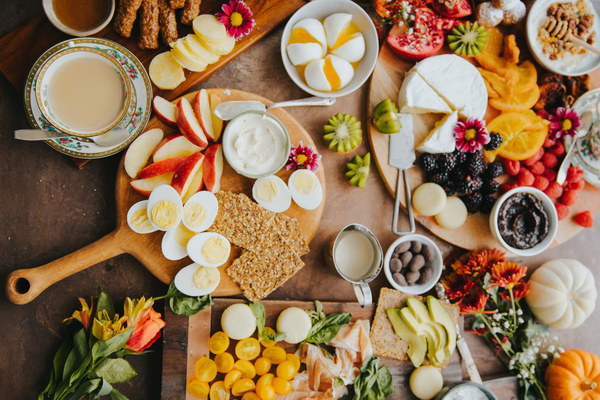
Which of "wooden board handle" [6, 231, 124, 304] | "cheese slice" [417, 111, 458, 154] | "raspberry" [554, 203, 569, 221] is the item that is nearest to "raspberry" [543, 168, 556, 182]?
"raspberry" [554, 203, 569, 221]

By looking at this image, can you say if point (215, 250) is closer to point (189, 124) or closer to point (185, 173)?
point (185, 173)

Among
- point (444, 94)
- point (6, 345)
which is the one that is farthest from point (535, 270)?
point (6, 345)

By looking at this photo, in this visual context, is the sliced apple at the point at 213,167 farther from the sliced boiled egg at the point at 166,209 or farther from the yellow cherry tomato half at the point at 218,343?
the yellow cherry tomato half at the point at 218,343

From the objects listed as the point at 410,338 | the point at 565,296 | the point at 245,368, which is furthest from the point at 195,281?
the point at 565,296

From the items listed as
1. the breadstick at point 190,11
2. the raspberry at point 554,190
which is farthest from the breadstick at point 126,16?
the raspberry at point 554,190

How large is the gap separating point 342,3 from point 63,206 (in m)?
1.42

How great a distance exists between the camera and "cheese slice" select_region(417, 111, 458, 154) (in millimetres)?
2143

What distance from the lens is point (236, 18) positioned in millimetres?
2062

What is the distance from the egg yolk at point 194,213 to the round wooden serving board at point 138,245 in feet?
0.51

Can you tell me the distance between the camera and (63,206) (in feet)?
6.89

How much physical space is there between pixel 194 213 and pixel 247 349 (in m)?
0.58

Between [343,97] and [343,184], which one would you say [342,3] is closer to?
[343,97]

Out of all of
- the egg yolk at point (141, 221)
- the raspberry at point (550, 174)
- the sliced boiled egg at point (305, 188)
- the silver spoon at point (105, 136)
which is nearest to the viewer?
the silver spoon at point (105, 136)

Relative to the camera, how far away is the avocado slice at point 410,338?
7.01 feet
